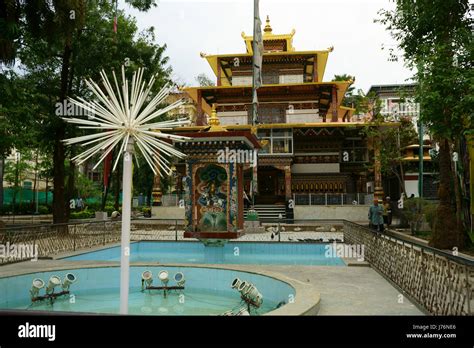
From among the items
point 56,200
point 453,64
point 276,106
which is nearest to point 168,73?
point 276,106

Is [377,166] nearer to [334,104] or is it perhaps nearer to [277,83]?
[334,104]

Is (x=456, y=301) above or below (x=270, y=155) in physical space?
below

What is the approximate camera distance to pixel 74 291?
401 inches

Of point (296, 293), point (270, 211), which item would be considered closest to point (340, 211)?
point (270, 211)

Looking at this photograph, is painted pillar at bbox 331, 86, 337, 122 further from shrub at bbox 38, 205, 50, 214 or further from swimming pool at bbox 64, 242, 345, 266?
shrub at bbox 38, 205, 50, 214

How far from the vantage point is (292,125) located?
31.7 m

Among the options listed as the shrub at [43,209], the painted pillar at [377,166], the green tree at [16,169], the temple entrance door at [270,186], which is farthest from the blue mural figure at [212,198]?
the shrub at [43,209]

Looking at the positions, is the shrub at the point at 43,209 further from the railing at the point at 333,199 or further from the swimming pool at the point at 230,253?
the swimming pool at the point at 230,253

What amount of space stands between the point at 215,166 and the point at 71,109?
1041 centimetres

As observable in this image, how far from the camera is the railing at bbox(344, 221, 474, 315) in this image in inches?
228

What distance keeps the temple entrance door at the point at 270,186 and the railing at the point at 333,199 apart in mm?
3171

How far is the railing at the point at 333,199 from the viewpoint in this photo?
2936 cm

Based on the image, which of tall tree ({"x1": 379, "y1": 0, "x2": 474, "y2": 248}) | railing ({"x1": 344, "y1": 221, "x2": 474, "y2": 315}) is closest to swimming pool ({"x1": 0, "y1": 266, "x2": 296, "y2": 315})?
railing ({"x1": 344, "y1": 221, "x2": 474, "y2": 315})
